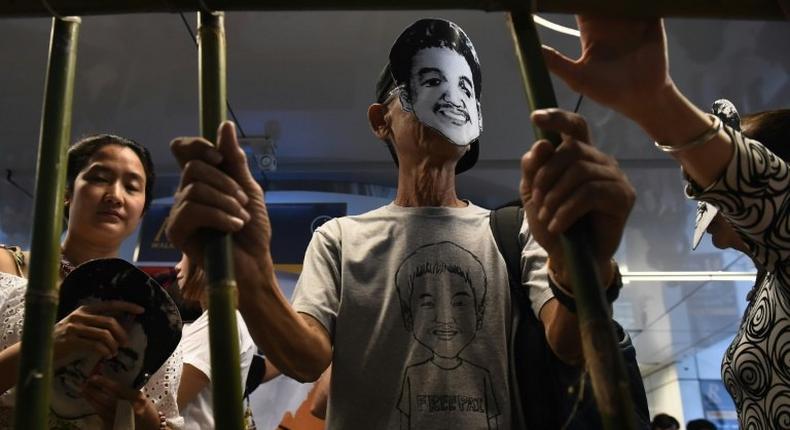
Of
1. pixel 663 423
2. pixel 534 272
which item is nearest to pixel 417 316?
pixel 534 272

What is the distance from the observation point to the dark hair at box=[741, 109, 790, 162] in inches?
34.4

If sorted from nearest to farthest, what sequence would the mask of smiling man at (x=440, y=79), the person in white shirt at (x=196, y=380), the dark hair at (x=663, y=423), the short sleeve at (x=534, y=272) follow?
the short sleeve at (x=534, y=272), the mask of smiling man at (x=440, y=79), the person in white shirt at (x=196, y=380), the dark hair at (x=663, y=423)

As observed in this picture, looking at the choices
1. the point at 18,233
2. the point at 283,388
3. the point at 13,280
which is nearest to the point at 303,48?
the point at 283,388

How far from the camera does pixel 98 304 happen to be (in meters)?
0.64

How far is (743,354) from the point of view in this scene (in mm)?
799

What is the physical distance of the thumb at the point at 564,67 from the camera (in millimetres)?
515

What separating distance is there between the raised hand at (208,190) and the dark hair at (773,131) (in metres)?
0.72

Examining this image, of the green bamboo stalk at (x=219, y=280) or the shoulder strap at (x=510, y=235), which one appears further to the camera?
the shoulder strap at (x=510, y=235)

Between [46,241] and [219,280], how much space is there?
0.35 ft

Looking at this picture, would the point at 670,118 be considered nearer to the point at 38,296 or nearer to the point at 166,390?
the point at 38,296

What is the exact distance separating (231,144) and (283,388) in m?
2.48

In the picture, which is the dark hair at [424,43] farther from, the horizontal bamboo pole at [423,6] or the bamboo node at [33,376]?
the bamboo node at [33,376]

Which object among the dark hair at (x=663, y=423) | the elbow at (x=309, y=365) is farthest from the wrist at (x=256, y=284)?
the dark hair at (x=663, y=423)

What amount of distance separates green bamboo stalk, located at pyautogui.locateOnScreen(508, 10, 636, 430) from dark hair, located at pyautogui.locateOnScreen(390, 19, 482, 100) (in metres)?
0.49
